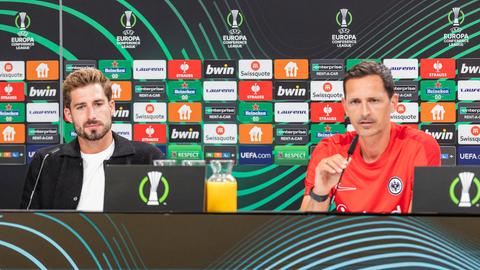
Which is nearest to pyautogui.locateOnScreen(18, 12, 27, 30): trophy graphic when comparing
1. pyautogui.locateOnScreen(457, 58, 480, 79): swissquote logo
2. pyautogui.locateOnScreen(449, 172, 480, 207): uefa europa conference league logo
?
pyautogui.locateOnScreen(457, 58, 480, 79): swissquote logo

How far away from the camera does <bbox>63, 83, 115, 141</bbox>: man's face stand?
6.79 feet

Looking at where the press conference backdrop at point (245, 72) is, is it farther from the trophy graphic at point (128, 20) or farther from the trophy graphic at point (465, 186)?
the trophy graphic at point (465, 186)

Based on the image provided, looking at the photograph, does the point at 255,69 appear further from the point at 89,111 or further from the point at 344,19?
the point at 89,111

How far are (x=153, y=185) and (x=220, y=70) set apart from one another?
2212mm

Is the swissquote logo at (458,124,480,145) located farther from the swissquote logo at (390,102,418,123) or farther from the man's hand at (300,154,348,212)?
the man's hand at (300,154,348,212)

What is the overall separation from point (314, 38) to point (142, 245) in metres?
2.51

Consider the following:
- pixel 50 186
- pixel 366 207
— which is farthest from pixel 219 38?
pixel 366 207

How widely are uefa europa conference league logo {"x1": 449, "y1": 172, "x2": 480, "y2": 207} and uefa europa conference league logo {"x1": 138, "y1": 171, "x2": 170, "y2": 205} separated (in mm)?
699

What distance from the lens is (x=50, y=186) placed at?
83.2 inches

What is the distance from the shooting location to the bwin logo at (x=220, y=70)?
345 cm

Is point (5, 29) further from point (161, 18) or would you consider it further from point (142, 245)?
point (142, 245)

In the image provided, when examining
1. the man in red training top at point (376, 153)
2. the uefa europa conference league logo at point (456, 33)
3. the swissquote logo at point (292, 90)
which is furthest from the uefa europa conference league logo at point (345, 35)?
the man in red training top at point (376, 153)

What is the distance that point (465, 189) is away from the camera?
125 cm

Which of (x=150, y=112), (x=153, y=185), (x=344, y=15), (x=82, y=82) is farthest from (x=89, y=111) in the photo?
(x=344, y=15)
